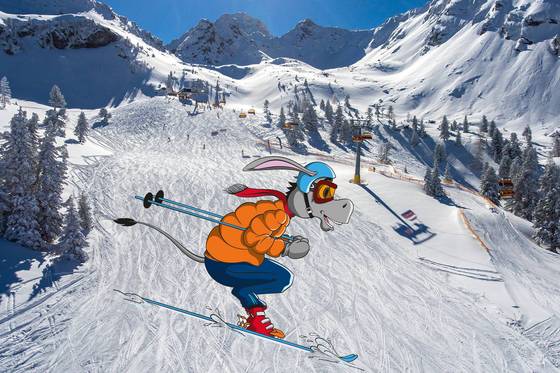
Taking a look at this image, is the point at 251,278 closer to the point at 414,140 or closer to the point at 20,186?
the point at 20,186

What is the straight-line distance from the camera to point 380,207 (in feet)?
75.6

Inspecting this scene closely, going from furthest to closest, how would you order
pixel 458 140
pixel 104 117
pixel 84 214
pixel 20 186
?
pixel 458 140, pixel 104 117, pixel 84 214, pixel 20 186

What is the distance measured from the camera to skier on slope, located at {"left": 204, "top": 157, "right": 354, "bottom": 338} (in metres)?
6.50

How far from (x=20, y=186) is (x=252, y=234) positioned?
1380 cm

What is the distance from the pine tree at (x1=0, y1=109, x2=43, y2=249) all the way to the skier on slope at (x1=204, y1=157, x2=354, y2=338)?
38.8 feet

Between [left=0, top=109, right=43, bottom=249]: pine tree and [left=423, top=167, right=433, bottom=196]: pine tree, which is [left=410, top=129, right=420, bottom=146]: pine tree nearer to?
[left=423, top=167, right=433, bottom=196]: pine tree

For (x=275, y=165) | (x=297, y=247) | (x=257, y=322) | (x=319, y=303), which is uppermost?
(x=275, y=165)

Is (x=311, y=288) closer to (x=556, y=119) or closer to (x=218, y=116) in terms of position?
(x=218, y=116)

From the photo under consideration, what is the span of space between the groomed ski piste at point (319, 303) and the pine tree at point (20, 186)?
1.34 metres

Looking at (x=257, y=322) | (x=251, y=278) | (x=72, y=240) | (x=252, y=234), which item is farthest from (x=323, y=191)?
(x=72, y=240)

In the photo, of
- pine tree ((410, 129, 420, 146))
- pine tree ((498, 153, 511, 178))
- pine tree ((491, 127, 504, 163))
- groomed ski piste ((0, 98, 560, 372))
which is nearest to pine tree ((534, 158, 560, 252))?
groomed ski piste ((0, 98, 560, 372))

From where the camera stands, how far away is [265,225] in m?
6.43

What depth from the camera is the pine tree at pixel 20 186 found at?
14633 mm

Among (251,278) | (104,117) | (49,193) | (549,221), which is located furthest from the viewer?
(104,117)
